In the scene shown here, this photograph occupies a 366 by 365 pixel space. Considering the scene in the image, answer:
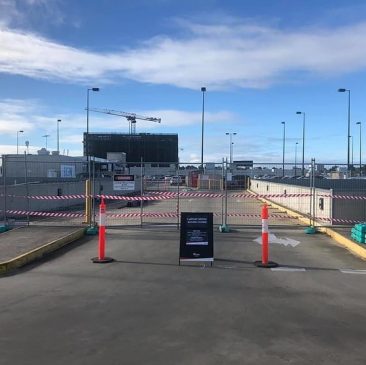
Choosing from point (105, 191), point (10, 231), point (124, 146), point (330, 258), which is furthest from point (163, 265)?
point (124, 146)

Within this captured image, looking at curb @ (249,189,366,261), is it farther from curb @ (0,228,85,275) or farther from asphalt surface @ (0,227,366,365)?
curb @ (0,228,85,275)

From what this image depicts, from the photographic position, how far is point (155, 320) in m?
7.03

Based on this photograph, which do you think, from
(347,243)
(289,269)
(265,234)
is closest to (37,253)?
(265,234)

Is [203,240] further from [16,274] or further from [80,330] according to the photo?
[80,330]

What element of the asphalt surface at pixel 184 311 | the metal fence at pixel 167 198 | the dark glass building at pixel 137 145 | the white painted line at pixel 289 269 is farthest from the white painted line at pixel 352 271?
the dark glass building at pixel 137 145

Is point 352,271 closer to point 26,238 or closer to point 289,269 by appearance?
point 289,269

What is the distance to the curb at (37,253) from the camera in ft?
35.0

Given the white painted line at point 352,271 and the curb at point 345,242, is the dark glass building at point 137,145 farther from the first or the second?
the white painted line at point 352,271

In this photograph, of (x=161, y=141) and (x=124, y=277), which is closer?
(x=124, y=277)

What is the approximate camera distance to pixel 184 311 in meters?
7.50

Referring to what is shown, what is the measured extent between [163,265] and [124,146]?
149m

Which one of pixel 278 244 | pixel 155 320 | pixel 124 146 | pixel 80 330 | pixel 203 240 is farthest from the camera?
pixel 124 146

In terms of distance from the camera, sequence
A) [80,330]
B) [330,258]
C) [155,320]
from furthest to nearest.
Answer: [330,258]
[155,320]
[80,330]

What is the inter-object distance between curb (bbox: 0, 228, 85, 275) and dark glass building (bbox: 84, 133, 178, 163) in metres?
143
